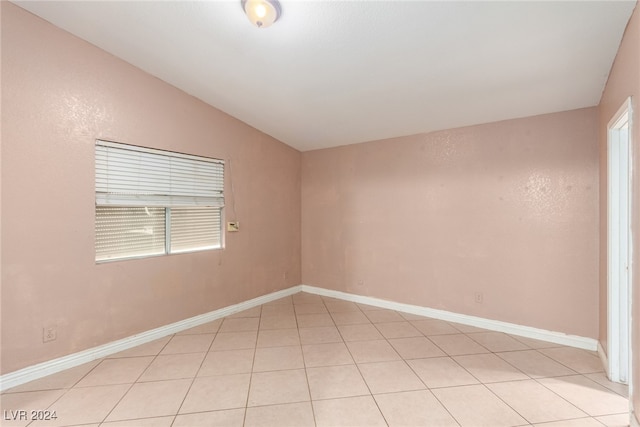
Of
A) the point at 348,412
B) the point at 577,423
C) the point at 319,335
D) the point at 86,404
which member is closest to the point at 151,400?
the point at 86,404

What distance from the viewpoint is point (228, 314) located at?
3746mm

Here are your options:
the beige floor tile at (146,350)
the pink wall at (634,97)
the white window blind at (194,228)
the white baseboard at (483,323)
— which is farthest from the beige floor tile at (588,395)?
the white window blind at (194,228)

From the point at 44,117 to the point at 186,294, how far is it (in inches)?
83.4

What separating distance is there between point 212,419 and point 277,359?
0.83m

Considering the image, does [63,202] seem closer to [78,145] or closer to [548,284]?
[78,145]

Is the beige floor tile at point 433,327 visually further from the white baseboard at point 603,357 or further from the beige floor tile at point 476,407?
the white baseboard at point 603,357

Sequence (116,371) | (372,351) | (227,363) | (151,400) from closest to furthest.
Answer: (151,400), (116,371), (227,363), (372,351)

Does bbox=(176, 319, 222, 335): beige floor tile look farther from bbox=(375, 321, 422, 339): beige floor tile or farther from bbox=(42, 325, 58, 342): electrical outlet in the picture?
bbox=(375, 321, 422, 339): beige floor tile

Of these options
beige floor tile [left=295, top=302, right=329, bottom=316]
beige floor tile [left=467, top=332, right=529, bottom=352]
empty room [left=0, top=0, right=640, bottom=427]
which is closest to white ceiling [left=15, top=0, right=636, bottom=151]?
empty room [left=0, top=0, right=640, bottom=427]

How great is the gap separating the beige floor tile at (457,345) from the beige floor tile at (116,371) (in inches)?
110

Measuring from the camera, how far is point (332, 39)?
211 centimetres

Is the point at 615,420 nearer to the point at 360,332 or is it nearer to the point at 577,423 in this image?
the point at 577,423

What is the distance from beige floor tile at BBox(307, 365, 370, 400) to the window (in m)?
2.09

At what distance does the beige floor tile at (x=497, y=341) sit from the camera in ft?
9.29
